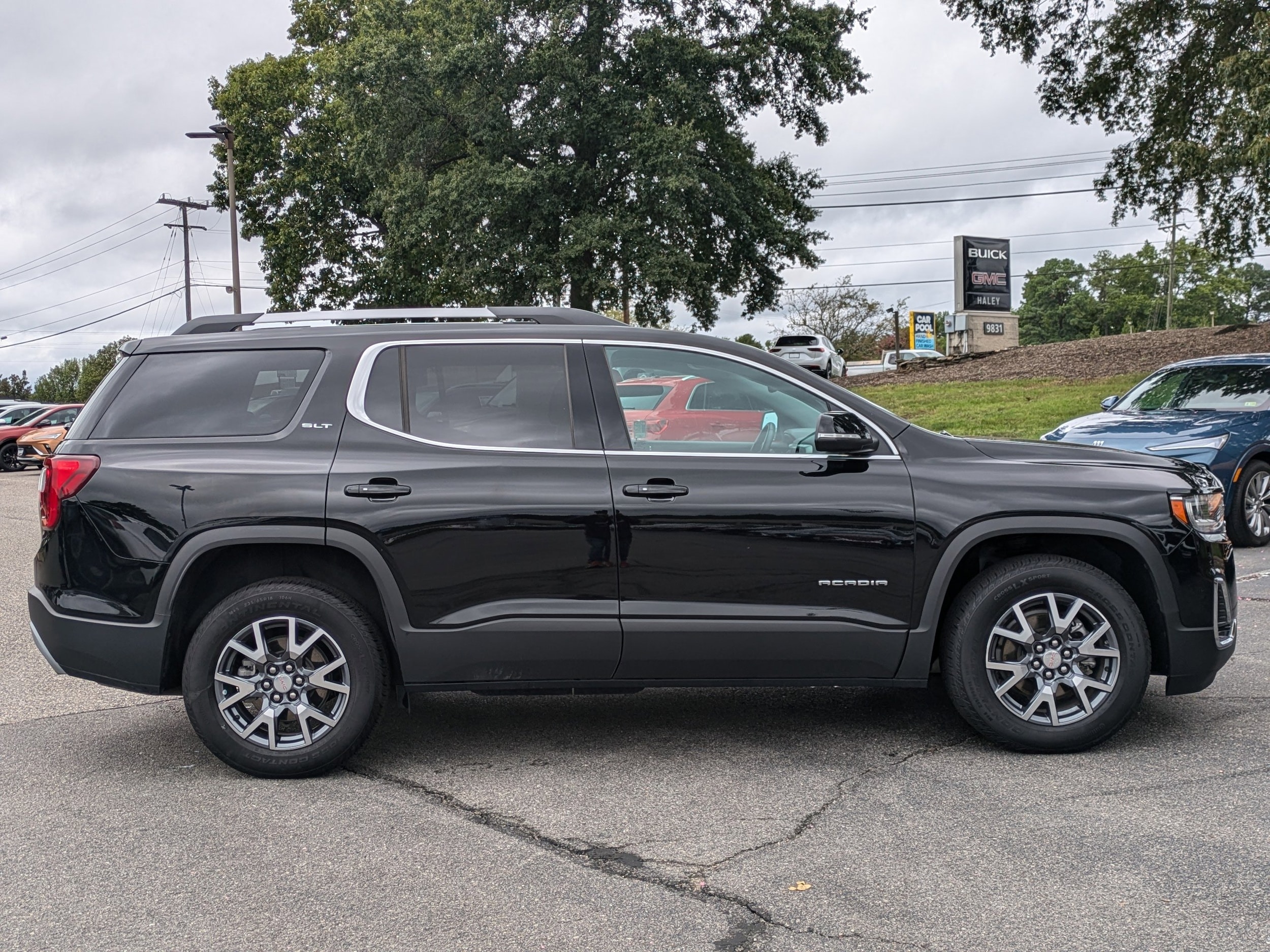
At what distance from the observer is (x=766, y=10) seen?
94.6ft

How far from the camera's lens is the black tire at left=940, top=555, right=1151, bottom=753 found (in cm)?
467

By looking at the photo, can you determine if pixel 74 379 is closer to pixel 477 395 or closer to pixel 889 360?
pixel 889 360

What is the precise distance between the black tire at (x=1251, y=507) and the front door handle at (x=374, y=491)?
329 inches

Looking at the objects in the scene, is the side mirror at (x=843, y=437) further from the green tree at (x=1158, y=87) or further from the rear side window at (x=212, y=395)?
the green tree at (x=1158, y=87)

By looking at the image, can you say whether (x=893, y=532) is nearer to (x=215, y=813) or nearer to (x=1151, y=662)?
(x=1151, y=662)

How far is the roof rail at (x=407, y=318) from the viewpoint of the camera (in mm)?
5020

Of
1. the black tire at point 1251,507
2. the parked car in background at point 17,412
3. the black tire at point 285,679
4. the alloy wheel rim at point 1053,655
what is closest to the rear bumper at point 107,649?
the black tire at point 285,679

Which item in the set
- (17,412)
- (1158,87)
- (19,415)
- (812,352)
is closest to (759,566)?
(1158,87)

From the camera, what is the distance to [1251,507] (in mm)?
10367

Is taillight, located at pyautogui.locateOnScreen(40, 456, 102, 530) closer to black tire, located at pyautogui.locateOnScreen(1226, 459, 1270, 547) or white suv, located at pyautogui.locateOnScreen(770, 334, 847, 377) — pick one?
black tire, located at pyautogui.locateOnScreen(1226, 459, 1270, 547)

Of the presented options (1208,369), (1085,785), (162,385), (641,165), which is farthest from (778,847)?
(641,165)

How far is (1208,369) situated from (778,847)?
375 inches

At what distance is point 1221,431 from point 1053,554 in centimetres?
633

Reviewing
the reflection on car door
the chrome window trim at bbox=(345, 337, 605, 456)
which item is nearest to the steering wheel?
the reflection on car door
